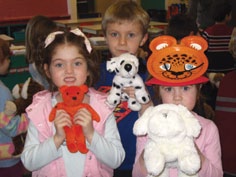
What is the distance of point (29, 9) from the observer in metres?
6.85

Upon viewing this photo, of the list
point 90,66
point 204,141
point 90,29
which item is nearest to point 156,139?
point 204,141

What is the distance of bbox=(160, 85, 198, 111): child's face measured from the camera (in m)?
1.47

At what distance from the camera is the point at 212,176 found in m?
1.43

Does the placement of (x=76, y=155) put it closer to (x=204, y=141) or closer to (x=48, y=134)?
(x=48, y=134)

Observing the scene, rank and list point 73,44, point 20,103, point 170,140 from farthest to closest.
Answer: point 20,103 → point 73,44 → point 170,140

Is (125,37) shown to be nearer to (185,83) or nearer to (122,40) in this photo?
(122,40)

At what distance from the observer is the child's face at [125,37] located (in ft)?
6.05

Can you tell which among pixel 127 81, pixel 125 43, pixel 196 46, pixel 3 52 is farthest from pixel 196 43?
pixel 3 52

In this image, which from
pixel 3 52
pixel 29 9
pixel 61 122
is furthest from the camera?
pixel 29 9

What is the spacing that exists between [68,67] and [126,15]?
0.48m

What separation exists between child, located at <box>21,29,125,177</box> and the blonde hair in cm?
29

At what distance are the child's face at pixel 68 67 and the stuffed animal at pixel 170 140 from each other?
0.38 meters

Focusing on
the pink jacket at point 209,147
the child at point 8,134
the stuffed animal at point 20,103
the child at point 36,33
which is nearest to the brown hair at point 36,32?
the child at point 36,33

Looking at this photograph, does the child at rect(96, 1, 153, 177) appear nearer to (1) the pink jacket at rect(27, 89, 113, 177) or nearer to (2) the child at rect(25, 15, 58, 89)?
(1) the pink jacket at rect(27, 89, 113, 177)
